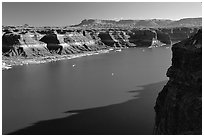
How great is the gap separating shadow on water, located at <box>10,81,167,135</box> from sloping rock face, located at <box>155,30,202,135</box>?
4310mm

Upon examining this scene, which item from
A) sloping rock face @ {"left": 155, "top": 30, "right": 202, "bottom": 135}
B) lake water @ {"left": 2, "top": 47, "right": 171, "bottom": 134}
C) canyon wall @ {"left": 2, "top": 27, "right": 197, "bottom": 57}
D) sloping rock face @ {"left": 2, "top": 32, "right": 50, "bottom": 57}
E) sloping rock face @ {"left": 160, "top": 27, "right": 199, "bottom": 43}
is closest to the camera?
sloping rock face @ {"left": 155, "top": 30, "right": 202, "bottom": 135}

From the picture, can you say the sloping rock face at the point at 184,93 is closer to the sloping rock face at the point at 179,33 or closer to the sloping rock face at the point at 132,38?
the sloping rock face at the point at 132,38

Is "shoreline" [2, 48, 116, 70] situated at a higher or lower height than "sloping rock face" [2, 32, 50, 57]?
lower

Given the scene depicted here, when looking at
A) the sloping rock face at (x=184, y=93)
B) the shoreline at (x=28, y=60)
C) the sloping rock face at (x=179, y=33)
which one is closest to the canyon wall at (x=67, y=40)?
the shoreline at (x=28, y=60)

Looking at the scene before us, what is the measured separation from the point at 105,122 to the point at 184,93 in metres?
9.64

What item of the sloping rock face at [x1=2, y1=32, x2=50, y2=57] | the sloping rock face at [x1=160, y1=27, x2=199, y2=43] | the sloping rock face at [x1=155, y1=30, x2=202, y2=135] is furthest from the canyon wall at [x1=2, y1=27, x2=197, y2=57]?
the sloping rock face at [x1=155, y1=30, x2=202, y2=135]

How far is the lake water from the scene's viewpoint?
3097 centimetres

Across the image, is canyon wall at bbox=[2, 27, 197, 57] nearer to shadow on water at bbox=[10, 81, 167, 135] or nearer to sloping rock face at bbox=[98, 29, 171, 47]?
sloping rock face at bbox=[98, 29, 171, 47]

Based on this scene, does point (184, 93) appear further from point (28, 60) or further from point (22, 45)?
point (22, 45)

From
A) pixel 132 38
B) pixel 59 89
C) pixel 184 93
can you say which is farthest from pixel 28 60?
pixel 132 38

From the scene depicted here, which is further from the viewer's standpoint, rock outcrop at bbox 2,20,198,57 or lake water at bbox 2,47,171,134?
rock outcrop at bbox 2,20,198,57

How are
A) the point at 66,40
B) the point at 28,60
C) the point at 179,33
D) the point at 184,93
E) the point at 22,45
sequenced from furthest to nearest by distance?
the point at 179,33 → the point at 66,40 → the point at 22,45 → the point at 28,60 → the point at 184,93

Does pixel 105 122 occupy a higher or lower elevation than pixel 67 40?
lower

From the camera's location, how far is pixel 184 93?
65.0ft
